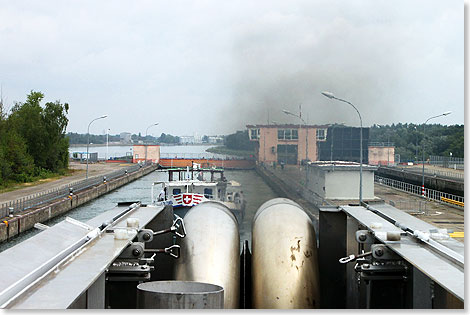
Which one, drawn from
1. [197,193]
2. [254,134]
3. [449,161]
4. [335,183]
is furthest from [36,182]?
[449,161]

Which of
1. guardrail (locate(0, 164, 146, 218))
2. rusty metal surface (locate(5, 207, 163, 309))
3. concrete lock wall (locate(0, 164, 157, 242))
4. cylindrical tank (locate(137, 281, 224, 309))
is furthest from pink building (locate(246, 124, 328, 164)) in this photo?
cylindrical tank (locate(137, 281, 224, 309))

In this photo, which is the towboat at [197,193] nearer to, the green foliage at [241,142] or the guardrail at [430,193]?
the green foliage at [241,142]

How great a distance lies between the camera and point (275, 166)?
104ft

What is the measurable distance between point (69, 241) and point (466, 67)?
4.82 meters

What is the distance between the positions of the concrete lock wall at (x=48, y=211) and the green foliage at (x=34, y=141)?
7129 millimetres

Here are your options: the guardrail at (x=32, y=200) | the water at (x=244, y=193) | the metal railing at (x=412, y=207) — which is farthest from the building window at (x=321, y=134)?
the guardrail at (x=32, y=200)

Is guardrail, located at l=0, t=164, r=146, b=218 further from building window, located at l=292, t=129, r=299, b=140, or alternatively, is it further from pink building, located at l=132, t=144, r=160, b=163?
pink building, located at l=132, t=144, r=160, b=163

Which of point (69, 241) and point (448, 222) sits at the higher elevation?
Result: point (69, 241)

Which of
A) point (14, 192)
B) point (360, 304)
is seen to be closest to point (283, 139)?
point (14, 192)

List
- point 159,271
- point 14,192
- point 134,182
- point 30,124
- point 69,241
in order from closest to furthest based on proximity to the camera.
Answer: point 69,241 → point 159,271 → point 14,192 → point 30,124 → point 134,182

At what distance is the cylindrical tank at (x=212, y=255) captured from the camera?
8.77 metres

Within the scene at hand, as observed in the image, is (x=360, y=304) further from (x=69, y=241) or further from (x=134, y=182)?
(x=134, y=182)

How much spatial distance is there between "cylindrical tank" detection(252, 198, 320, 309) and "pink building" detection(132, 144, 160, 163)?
290 feet

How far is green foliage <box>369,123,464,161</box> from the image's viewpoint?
72.5 metres
